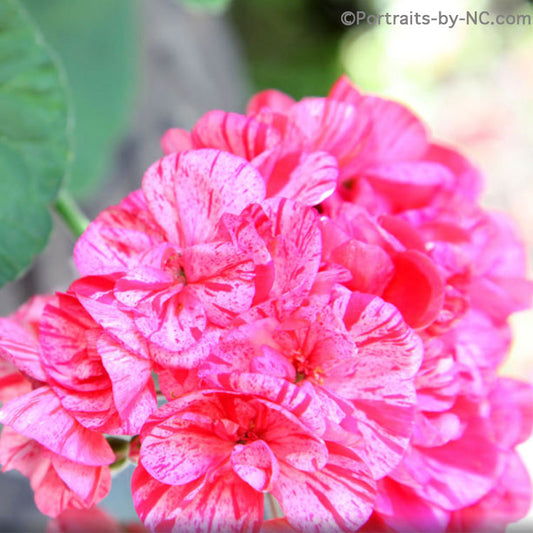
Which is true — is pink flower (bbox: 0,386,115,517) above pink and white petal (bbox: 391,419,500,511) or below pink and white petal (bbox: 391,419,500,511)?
above

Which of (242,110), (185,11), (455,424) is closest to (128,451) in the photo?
(455,424)

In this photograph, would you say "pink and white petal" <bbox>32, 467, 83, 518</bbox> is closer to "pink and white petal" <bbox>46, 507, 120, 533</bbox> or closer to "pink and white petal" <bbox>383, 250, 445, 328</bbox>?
"pink and white petal" <bbox>46, 507, 120, 533</bbox>

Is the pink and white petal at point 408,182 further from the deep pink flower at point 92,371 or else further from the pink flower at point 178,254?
the deep pink flower at point 92,371

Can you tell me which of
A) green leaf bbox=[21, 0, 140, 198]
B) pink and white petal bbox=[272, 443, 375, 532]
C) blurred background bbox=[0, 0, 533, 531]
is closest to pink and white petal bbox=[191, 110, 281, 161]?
pink and white petal bbox=[272, 443, 375, 532]

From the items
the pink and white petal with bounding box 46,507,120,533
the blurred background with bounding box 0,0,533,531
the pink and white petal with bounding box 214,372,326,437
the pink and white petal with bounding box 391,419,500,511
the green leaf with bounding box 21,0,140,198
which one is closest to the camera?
the pink and white petal with bounding box 214,372,326,437

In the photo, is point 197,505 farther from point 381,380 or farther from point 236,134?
point 236,134

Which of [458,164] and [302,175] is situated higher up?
[302,175]

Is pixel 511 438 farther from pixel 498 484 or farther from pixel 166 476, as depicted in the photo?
pixel 166 476

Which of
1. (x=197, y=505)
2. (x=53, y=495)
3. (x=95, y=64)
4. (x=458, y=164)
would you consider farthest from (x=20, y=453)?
(x=95, y=64)
